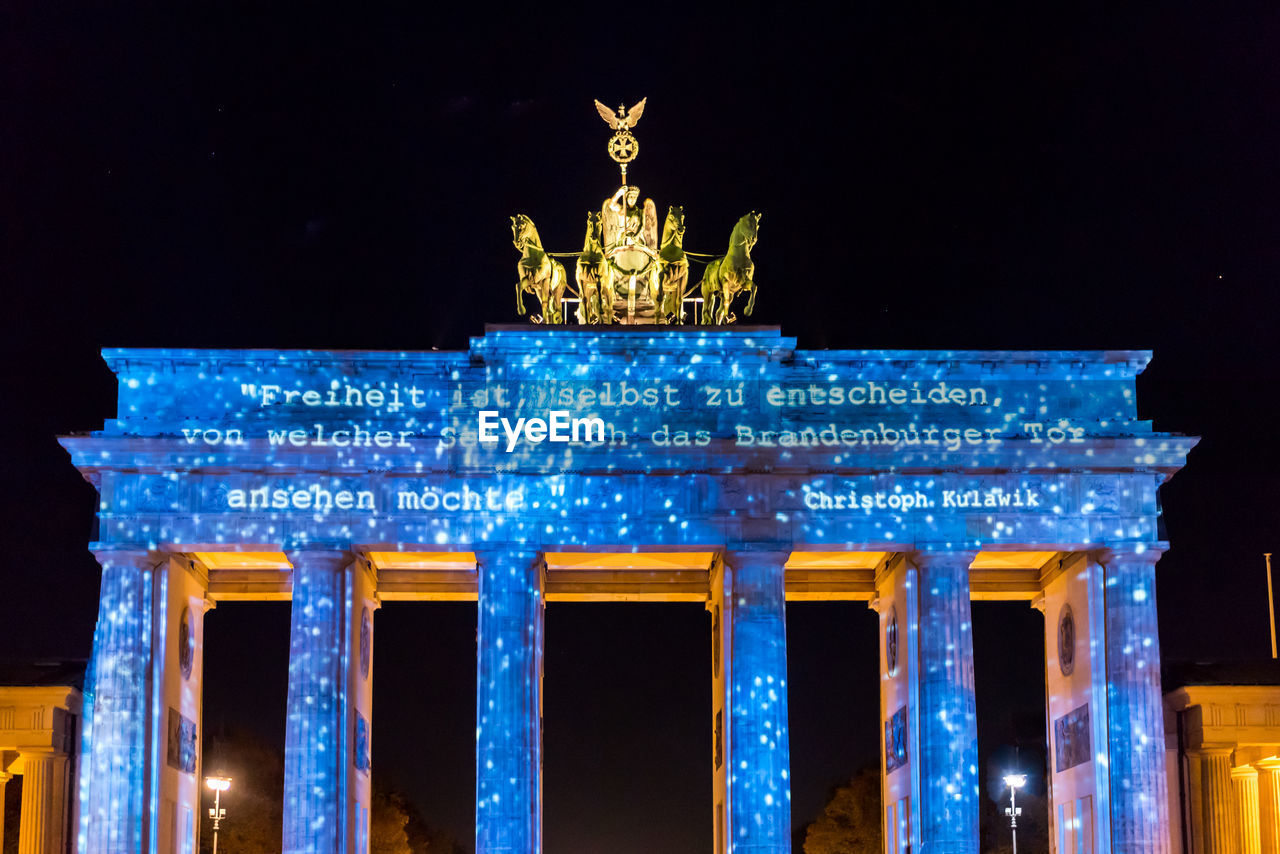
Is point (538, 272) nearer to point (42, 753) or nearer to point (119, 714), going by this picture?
point (119, 714)

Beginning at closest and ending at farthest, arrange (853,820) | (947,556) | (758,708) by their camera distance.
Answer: (758,708), (947,556), (853,820)

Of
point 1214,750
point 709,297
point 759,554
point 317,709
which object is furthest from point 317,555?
point 1214,750

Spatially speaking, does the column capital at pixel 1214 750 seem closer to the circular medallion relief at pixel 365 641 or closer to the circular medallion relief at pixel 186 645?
the circular medallion relief at pixel 365 641

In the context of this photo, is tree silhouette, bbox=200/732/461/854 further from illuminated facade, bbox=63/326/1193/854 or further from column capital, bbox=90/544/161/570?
column capital, bbox=90/544/161/570

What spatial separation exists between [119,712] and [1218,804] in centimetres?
3355

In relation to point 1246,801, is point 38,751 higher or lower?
higher

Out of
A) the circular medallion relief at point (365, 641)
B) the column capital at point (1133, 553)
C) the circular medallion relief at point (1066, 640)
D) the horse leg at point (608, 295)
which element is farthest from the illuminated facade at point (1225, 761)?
the circular medallion relief at point (365, 641)

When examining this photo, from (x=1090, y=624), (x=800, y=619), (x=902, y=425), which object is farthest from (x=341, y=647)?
(x=800, y=619)

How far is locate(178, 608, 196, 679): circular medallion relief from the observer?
5172cm

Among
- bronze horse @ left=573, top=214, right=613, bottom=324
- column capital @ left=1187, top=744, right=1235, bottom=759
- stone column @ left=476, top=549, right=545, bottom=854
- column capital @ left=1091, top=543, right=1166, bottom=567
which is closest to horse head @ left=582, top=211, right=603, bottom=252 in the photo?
bronze horse @ left=573, top=214, right=613, bottom=324

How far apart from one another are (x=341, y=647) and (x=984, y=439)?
61.6 ft

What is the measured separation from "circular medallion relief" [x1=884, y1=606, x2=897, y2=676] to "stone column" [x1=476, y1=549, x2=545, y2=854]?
11.2 m

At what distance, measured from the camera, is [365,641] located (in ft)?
177

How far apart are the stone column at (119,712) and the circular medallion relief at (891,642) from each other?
21.7 meters
